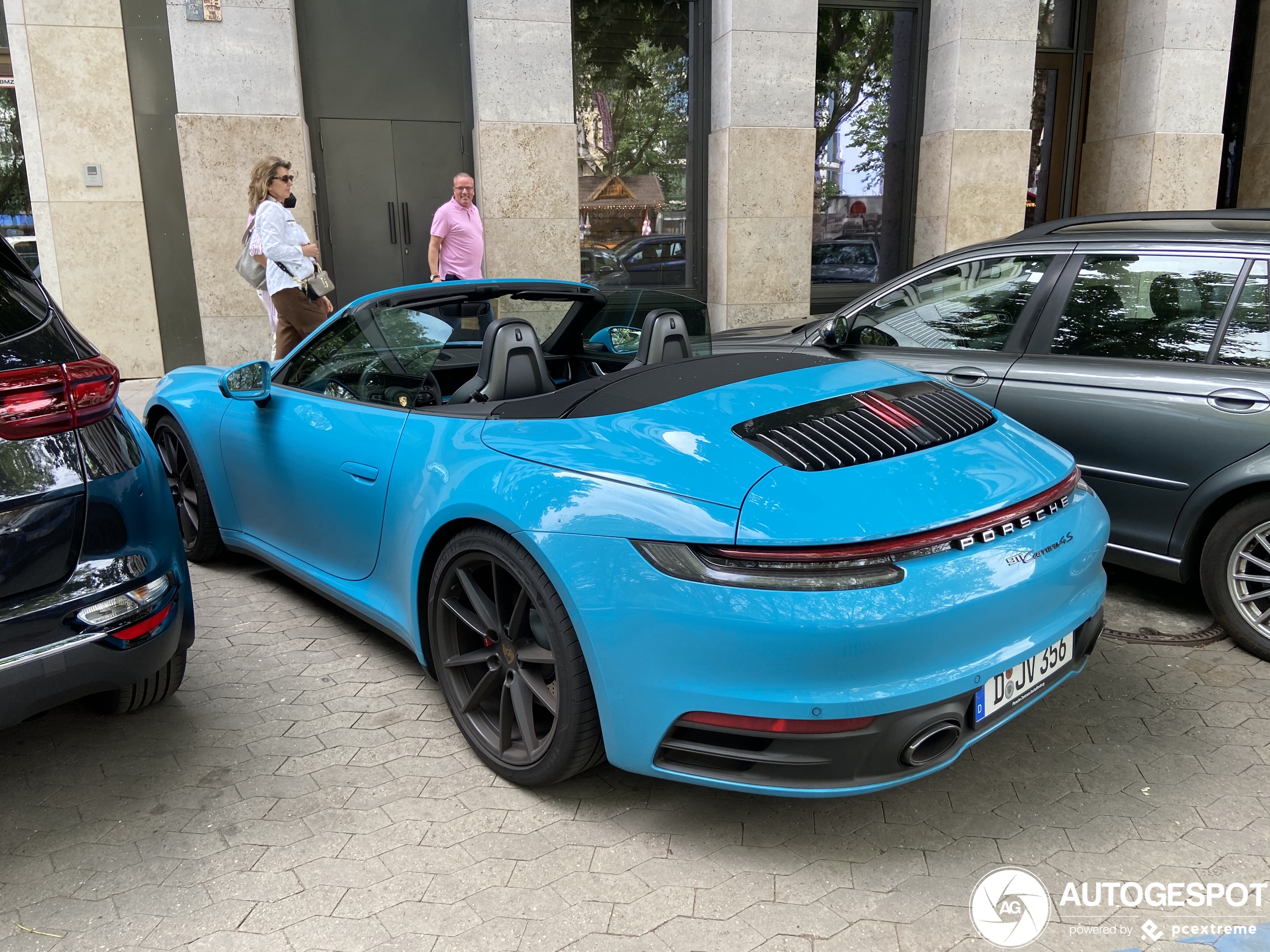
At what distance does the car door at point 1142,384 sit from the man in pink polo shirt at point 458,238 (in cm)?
567

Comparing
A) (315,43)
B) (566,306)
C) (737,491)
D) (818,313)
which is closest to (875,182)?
(818,313)

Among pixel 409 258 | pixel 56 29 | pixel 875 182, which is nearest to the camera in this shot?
pixel 56 29

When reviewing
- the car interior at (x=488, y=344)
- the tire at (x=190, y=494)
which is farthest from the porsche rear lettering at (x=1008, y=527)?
the tire at (x=190, y=494)

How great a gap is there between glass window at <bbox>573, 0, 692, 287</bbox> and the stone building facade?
18 centimetres

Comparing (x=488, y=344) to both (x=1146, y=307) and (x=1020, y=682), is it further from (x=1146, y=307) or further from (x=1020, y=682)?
(x=1146, y=307)

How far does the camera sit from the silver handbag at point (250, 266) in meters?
7.52

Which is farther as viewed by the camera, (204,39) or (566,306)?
(204,39)

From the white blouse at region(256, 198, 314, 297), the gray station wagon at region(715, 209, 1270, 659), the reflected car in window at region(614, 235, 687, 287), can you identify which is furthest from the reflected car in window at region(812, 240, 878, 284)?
the gray station wagon at region(715, 209, 1270, 659)

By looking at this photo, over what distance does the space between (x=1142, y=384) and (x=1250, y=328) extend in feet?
1.35

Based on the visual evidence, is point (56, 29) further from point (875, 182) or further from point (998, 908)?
point (998, 908)

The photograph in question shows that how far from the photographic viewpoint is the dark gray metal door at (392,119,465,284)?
9.93m

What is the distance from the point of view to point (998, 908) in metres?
2.33

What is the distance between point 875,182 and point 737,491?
10.2 meters

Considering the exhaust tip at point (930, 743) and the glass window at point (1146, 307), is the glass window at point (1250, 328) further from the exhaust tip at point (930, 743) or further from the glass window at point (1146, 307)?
the exhaust tip at point (930, 743)
